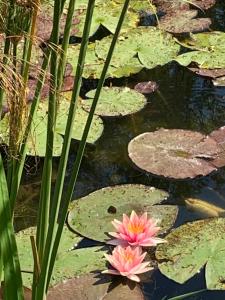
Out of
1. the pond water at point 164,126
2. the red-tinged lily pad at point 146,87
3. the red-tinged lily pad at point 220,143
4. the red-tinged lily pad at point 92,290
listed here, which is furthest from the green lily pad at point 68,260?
the red-tinged lily pad at point 146,87

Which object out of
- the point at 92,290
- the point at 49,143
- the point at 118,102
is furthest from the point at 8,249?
the point at 118,102

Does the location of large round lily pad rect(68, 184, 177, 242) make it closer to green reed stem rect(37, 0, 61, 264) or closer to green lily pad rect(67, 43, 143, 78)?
green reed stem rect(37, 0, 61, 264)

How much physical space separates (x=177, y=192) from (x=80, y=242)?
18.2 inches

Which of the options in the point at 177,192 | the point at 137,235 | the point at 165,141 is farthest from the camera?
the point at 165,141

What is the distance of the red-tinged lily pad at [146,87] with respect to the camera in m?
3.00

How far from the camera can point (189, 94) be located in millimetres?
2984

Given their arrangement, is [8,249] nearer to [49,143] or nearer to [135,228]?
[49,143]

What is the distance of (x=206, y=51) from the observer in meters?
3.24

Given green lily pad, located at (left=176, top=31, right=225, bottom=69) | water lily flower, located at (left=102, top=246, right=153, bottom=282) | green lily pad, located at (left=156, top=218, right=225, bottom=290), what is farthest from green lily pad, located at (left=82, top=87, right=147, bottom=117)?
water lily flower, located at (left=102, top=246, right=153, bottom=282)

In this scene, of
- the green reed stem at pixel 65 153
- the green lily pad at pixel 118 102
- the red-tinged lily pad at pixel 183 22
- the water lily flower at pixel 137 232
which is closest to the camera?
the green reed stem at pixel 65 153

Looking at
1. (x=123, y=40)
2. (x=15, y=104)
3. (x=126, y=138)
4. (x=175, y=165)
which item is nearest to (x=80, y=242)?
(x=175, y=165)

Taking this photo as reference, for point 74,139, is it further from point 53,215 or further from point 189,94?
point 53,215

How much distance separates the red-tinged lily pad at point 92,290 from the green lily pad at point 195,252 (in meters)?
0.13

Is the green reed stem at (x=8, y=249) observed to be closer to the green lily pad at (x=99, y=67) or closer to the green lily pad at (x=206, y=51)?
the green lily pad at (x=99, y=67)
